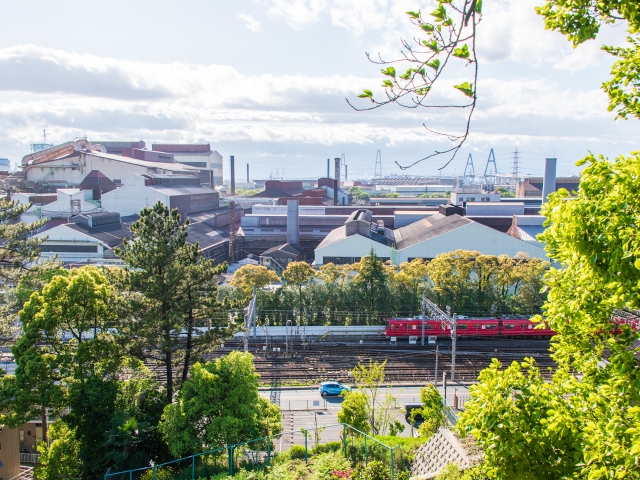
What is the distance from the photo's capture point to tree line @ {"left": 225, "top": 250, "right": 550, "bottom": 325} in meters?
20.5

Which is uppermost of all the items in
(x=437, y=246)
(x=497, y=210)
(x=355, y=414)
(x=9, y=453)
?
(x=497, y=210)

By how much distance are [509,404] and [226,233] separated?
121ft

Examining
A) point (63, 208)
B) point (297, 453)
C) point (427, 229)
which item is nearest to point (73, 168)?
point (63, 208)

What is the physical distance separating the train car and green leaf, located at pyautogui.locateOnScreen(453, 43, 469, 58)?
1761 cm

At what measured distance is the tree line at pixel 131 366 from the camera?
9.32m

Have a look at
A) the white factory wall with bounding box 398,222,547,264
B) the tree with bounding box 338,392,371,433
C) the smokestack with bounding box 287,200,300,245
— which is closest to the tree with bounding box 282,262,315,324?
the white factory wall with bounding box 398,222,547,264

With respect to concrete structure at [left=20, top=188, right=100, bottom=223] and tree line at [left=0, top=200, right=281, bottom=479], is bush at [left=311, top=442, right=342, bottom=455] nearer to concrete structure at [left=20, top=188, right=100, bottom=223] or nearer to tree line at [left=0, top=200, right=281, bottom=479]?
tree line at [left=0, top=200, right=281, bottom=479]

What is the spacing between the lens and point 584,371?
11.8ft

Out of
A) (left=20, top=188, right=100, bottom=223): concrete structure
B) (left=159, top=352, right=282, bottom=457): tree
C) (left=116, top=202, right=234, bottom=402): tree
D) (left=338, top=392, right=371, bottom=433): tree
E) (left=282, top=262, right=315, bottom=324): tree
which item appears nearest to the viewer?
(left=159, top=352, right=282, bottom=457): tree

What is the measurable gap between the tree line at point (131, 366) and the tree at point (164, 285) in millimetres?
22

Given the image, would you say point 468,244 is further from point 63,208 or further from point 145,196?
point 63,208

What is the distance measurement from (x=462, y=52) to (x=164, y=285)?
8964 millimetres

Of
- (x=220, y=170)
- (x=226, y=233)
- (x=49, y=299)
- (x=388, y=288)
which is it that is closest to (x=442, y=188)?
(x=220, y=170)

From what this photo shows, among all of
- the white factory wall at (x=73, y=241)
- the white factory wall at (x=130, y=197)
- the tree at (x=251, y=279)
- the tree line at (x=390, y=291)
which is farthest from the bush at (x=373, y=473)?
the white factory wall at (x=130, y=197)
